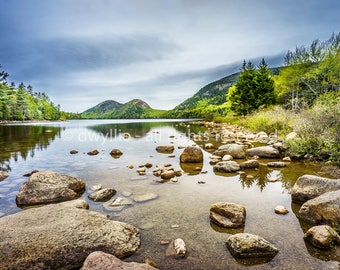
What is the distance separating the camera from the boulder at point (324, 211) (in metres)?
4.76

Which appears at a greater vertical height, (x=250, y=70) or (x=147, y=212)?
(x=250, y=70)

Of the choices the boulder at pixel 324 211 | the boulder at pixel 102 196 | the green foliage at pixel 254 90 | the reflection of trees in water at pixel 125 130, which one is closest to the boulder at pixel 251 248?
the boulder at pixel 324 211

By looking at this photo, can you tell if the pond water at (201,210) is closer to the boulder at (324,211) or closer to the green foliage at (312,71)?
the boulder at (324,211)

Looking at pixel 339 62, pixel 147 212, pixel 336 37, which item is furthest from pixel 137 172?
pixel 336 37

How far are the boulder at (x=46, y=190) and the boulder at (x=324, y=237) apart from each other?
692cm

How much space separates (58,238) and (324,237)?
17.5 ft

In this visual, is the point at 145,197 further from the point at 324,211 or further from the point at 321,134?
the point at 321,134

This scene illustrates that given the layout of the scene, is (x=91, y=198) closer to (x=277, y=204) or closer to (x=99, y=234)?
(x=99, y=234)

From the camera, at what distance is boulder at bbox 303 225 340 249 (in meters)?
4.21

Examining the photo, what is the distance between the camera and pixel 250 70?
43.8 metres

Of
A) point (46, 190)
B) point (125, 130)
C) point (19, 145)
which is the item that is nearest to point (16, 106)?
point (125, 130)

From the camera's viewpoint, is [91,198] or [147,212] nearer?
[147,212]

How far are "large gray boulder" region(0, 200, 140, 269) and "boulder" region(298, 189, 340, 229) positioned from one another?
4.40 metres

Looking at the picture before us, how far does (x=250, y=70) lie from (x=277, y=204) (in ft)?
141
